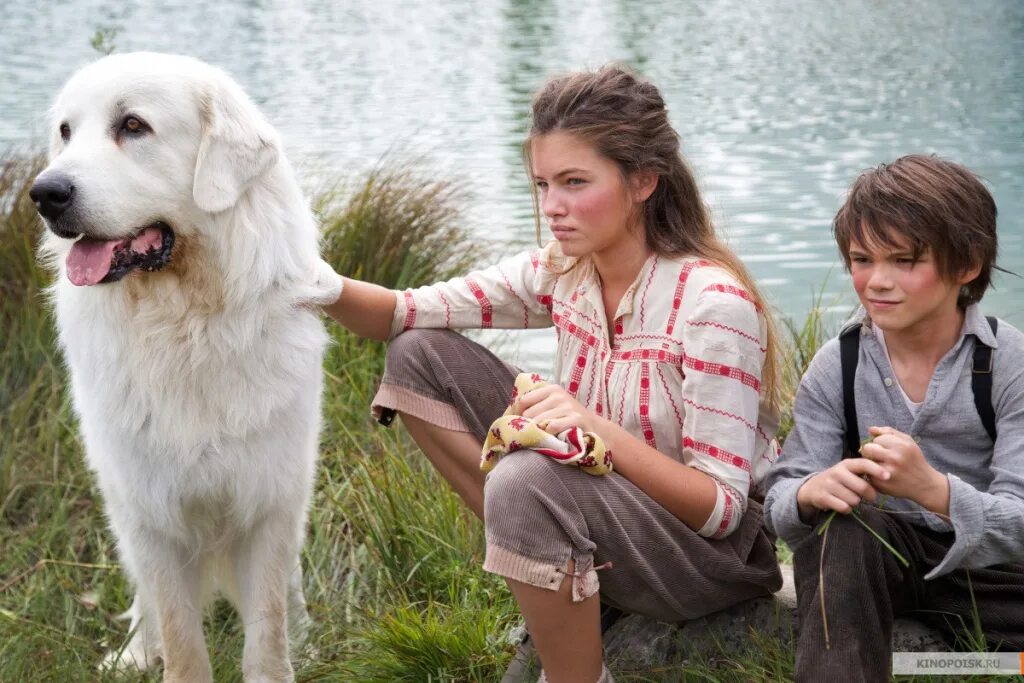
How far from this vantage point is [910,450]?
215 centimetres

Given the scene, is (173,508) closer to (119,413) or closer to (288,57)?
(119,413)

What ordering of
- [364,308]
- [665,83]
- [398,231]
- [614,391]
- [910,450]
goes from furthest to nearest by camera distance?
[665,83]
[398,231]
[364,308]
[614,391]
[910,450]

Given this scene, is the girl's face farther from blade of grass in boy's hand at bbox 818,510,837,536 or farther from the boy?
blade of grass in boy's hand at bbox 818,510,837,536

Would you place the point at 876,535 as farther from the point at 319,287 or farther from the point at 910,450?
the point at 319,287

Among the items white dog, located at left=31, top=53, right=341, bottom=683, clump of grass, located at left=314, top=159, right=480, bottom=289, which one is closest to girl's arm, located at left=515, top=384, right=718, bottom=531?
white dog, located at left=31, top=53, right=341, bottom=683

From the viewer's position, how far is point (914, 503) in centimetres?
243

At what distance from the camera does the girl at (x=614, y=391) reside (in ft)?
7.70

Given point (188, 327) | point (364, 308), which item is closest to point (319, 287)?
point (364, 308)

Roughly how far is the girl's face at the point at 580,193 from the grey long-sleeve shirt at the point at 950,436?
0.57 metres

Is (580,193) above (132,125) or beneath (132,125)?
beneath

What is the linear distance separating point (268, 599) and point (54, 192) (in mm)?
1140

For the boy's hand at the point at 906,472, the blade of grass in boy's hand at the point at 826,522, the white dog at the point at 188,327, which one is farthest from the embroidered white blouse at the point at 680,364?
the white dog at the point at 188,327

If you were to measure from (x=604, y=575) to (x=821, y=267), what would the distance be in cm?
495

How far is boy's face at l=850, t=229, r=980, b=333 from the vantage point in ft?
7.75
